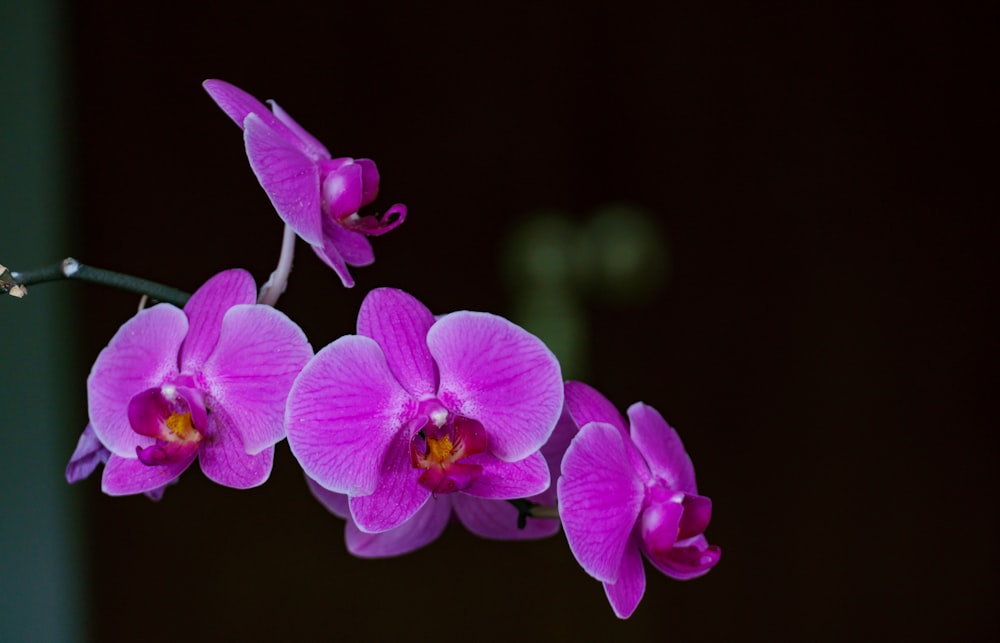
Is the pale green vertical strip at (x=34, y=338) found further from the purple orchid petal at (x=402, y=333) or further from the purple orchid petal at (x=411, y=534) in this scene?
the purple orchid petal at (x=402, y=333)

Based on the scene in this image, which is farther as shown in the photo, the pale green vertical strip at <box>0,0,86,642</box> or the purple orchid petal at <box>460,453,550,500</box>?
the pale green vertical strip at <box>0,0,86,642</box>

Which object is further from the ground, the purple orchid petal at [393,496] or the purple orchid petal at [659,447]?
the purple orchid petal at [393,496]

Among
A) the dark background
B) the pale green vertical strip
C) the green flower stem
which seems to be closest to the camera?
the green flower stem

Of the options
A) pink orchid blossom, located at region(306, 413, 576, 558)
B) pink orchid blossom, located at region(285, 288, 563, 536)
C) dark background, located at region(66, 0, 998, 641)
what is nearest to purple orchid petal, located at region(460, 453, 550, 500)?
pink orchid blossom, located at region(285, 288, 563, 536)

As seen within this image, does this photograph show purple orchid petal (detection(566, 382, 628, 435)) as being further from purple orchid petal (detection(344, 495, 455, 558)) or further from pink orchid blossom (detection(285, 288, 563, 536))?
purple orchid petal (detection(344, 495, 455, 558))

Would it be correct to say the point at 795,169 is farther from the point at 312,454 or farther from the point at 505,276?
the point at 312,454

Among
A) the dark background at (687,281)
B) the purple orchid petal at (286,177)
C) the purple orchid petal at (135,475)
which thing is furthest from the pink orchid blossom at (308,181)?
the dark background at (687,281)

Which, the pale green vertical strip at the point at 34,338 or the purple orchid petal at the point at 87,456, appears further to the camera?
A: the pale green vertical strip at the point at 34,338

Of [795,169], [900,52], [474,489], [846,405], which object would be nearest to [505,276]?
[795,169]
